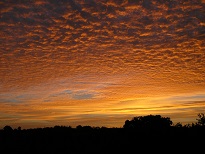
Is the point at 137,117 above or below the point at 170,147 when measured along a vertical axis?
above

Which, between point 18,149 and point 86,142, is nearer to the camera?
point 18,149

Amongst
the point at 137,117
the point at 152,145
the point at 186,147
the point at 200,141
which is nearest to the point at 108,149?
the point at 152,145

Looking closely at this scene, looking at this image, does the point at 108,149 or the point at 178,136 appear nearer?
the point at 108,149

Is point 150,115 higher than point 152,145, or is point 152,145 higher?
point 150,115

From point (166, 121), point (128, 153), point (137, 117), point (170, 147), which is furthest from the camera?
point (137, 117)

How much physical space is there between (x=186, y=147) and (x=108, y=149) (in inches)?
192

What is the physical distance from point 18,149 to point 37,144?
207cm

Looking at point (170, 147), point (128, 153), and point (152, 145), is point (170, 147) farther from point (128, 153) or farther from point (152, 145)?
point (128, 153)

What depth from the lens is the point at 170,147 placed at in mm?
17719

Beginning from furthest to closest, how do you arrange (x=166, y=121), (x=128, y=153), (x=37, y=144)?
(x=166, y=121) < (x=37, y=144) < (x=128, y=153)

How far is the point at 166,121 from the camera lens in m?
69.6

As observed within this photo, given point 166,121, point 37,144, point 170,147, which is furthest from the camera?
point 166,121

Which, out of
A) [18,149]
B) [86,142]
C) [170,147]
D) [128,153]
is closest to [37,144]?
[18,149]

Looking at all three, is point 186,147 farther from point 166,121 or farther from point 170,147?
point 166,121
